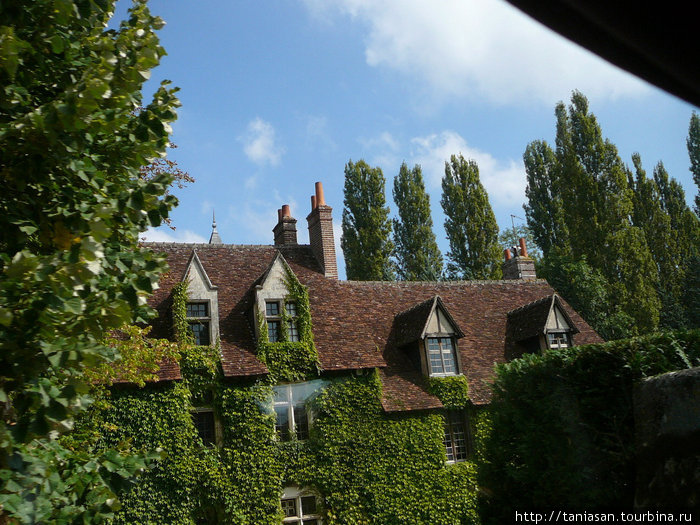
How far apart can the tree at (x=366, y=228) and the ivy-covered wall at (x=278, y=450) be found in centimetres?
2164

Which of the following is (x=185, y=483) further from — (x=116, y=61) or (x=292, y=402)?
(x=116, y=61)

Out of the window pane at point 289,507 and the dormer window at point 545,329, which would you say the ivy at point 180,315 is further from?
the dormer window at point 545,329

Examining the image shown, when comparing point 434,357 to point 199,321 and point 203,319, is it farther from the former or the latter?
point 199,321

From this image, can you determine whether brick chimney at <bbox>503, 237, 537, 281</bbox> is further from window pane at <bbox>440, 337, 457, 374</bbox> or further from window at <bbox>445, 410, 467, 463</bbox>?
window at <bbox>445, 410, 467, 463</bbox>

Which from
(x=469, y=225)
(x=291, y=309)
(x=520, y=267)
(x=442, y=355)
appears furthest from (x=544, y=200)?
(x=291, y=309)

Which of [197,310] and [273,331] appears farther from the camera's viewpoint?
[273,331]

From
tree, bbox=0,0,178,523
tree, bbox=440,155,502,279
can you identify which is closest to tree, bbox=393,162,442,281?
tree, bbox=440,155,502,279

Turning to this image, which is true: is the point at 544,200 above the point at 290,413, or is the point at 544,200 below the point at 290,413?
above

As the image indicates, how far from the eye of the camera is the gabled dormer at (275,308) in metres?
20.4

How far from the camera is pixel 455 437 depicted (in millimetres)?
21734

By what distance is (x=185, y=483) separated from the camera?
17578mm

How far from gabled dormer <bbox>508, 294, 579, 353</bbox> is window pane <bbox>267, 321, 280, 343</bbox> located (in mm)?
10057

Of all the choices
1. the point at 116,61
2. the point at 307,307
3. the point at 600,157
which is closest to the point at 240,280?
the point at 307,307

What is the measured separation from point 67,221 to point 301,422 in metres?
15.3
